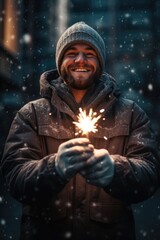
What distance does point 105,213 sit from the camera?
3.28 m

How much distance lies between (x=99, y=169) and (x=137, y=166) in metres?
0.35

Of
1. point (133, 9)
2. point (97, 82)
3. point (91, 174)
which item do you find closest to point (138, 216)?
point (97, 82)

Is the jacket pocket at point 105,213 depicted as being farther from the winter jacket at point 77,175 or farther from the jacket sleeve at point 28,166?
the jacket sleeve at point 28,166

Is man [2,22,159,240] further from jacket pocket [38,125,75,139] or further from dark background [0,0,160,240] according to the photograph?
dark background [0,0,160,240]

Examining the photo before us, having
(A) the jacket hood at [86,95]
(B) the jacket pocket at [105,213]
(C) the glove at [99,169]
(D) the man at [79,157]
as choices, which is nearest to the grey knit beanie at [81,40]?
(D) the man at [79,157]

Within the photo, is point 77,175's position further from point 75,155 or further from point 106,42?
point 106,42

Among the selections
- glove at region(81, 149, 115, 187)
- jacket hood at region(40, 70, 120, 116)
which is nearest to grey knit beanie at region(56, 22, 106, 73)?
jacket hood at region(40, 70, 120, 116)

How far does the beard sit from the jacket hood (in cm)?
6

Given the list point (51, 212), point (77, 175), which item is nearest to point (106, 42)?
point (77, 175)

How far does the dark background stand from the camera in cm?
1017

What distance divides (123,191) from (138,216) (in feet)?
13.8

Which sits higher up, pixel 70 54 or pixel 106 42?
pixel 70 54

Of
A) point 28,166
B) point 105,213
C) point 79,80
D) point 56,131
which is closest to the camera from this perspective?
point 28,166

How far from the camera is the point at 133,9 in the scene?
10.9 m
